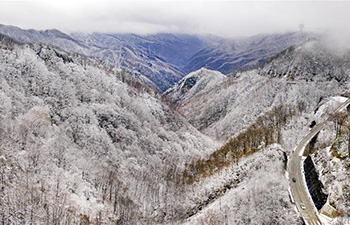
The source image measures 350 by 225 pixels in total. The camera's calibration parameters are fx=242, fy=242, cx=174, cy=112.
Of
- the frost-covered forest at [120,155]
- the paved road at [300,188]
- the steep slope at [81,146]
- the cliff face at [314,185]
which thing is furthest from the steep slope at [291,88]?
the cliff face at [314,185]

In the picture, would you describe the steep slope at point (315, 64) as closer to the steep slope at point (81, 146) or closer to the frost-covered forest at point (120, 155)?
the frost-covered forest at point (120, 155)

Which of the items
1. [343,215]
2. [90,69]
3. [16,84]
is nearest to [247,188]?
[343,215]

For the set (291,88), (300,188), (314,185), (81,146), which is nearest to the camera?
(314,185)

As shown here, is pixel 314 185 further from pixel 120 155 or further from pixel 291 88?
pixel 291 88

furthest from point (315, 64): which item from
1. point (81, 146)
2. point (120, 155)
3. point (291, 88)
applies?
point (81, 146)

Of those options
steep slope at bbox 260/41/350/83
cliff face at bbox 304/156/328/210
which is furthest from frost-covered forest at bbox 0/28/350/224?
steep slope at bbox 260/41/350/83
